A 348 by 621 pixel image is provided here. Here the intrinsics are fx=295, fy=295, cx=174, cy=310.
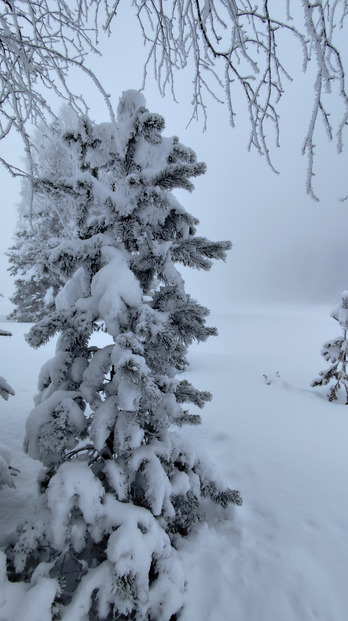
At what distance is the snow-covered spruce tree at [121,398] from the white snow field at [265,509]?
0.32 m

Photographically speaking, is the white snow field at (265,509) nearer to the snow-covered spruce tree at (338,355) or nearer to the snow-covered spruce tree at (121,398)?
the snow-covered spruce tree at (121,398)

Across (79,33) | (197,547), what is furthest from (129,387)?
(79,33)

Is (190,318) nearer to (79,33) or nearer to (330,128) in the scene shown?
(330,128)

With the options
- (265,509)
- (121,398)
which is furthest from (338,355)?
(121,398)

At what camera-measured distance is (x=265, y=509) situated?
3379mm

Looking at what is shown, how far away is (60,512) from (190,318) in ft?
5.72

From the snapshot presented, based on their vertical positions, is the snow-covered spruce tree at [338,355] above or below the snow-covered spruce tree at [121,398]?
above

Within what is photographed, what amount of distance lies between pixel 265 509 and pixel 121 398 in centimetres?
250

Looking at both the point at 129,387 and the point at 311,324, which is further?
the point at 311,324

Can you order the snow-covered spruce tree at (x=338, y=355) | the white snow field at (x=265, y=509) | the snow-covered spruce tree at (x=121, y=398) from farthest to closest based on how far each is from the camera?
the snow-covered spruce tree at (x=338, y=355) < the white snow field at (x=265, y=509) < the snow-covered spruce tree at (x=121, y=398)

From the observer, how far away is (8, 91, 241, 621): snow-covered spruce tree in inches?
82.4

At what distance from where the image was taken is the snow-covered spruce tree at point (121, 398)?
2.09 m

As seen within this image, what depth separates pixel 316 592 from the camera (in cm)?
240

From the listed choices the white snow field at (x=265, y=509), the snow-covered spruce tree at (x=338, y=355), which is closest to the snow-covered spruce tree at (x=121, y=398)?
the white snow field at (x=265, y=509)
